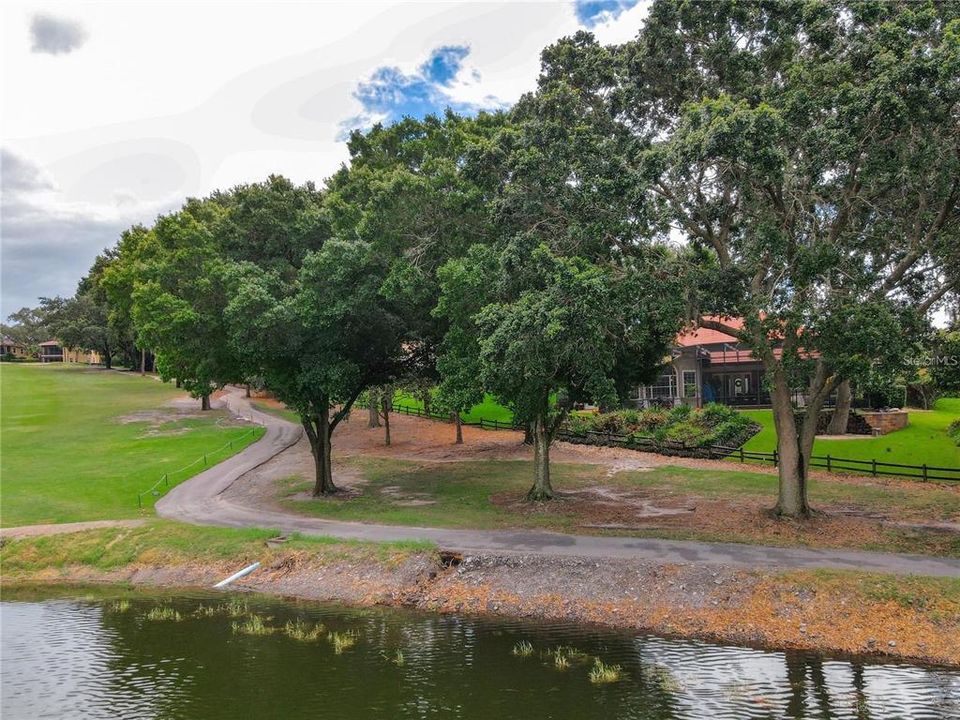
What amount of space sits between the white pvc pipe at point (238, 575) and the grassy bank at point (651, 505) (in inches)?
217

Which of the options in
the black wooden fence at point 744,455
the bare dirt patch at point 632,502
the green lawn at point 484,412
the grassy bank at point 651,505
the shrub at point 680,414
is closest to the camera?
the bare dirt patch at point 632,502

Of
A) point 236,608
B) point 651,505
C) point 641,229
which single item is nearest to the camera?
point 236,608

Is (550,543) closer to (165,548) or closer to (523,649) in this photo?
(523,649)

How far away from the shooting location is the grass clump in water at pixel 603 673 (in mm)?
13453

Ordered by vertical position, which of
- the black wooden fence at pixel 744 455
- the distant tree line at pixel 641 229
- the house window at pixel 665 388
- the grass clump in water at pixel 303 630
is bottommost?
the grass clump in water at pixel 303 630

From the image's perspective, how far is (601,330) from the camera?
67.1ft

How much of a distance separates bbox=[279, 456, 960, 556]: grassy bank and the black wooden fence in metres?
1.42

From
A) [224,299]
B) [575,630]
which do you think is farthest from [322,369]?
[575,630]

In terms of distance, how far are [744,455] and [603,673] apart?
25.4m

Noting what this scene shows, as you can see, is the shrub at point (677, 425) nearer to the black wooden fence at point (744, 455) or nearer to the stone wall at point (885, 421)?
the black wooden fence at point (744, 455)

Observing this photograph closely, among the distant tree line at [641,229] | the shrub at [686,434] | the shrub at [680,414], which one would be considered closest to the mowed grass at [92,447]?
the distant tree line at [641,229]

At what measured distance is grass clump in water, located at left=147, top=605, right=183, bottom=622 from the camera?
1897 cm

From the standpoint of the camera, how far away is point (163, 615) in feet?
62.8

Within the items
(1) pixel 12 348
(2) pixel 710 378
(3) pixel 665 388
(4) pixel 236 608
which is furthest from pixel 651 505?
(1) pixel 12 348
